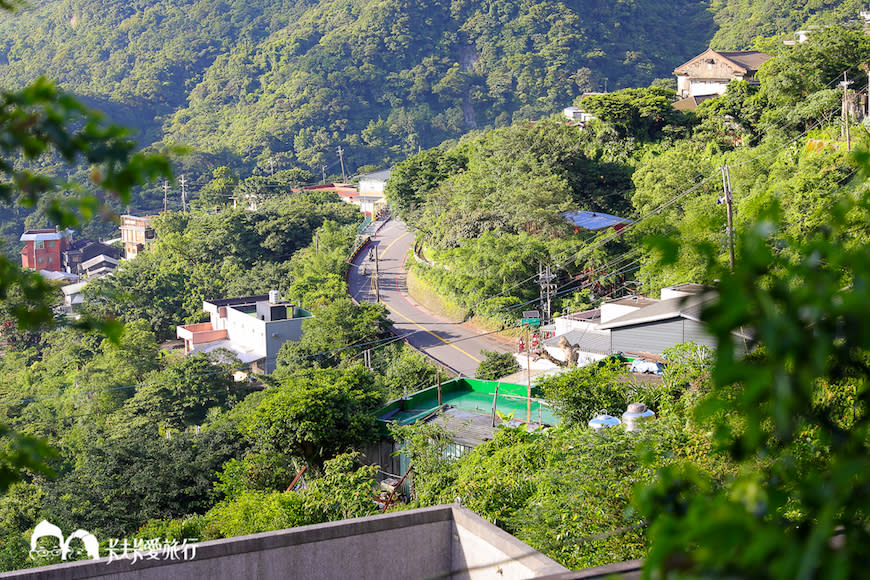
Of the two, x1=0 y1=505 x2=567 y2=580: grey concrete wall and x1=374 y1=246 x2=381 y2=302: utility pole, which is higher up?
x1=0 y1=505 x2=567 y2=580: grey concrete wall

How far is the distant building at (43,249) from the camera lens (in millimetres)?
43062

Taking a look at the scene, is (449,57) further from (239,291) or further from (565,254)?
(565,254)

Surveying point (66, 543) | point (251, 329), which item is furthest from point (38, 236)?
point (66, 543)

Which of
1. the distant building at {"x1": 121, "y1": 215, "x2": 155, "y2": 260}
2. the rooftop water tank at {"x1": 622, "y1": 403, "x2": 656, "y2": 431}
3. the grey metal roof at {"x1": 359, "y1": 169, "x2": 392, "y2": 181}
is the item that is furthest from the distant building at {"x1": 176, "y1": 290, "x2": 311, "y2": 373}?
the grey metal roof at {"x1": 359, "y1": 169, "x2": 392, "y2": 181}

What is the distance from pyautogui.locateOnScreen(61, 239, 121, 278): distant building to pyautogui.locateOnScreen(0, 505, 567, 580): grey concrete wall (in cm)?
3933

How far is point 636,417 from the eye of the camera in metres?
7.41

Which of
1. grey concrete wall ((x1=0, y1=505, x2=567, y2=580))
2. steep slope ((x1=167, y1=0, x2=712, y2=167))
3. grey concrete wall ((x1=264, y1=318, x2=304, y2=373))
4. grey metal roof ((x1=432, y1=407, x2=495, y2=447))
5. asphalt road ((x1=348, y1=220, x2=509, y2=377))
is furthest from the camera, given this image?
steep slope ((x1=167, y1=0, x2=712, y2=167))

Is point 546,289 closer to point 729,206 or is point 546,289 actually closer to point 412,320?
point 412,320

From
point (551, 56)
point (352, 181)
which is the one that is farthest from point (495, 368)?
point (551, 56)

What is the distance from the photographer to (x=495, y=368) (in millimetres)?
15516

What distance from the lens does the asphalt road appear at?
1938cm

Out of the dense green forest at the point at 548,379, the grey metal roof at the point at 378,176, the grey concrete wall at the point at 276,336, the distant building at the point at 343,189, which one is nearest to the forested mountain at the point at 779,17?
the dense green forest at the point at 548,379

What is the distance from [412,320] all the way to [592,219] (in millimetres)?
6175

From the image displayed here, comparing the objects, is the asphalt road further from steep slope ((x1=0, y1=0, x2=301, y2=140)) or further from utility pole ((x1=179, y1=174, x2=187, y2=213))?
steep slope ((x1=0, y1=0, x2=301, y2=140))
